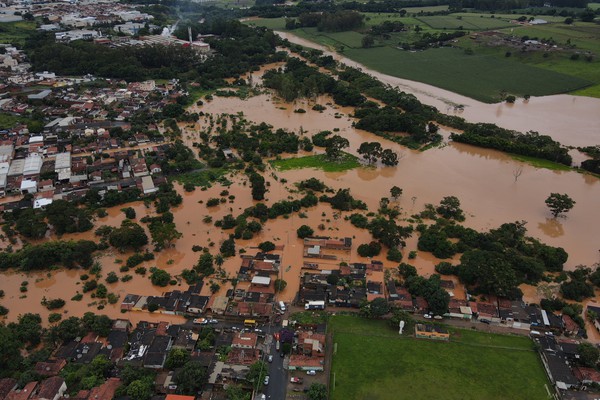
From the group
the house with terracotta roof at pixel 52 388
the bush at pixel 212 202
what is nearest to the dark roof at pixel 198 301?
the house with terracotta roof at pixel 52 388

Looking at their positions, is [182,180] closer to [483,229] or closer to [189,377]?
[189,377]

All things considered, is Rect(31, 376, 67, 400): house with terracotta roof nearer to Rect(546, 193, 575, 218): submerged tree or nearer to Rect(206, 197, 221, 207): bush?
Rect(206, 197, 221, 207): bush

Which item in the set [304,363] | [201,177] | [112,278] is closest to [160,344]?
[112,278]

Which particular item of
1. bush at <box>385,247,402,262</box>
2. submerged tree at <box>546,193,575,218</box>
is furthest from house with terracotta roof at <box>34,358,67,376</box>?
submerged tree at <box>546,193,575,218</box>

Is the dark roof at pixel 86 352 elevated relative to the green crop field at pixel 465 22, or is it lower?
lower

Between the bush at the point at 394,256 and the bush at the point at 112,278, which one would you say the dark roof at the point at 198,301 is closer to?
the bush at the point at 112,278

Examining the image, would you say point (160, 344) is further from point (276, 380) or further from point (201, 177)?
point (201, 177)

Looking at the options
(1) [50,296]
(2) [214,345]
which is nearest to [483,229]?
(2) [214,345]
